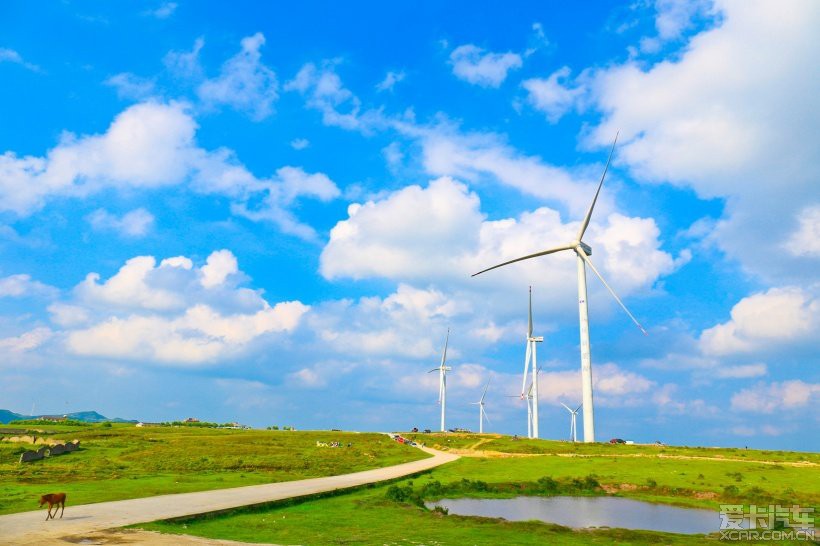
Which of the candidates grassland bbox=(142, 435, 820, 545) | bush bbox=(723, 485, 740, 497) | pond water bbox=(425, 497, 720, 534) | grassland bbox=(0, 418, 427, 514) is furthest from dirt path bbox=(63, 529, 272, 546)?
bush bbox=(723, 485, 740, 497)

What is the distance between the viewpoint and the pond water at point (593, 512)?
37.4m

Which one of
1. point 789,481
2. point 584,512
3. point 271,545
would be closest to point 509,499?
point 584,512

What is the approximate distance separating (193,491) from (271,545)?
1980cm

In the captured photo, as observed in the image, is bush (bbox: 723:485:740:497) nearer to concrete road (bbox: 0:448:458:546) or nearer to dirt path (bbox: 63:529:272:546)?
concrete road (bbox: 0:448:458:546)

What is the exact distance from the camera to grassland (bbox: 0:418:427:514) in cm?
4100

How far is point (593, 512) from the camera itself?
1660 inches

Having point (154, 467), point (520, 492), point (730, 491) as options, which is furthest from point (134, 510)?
point (730, 491)

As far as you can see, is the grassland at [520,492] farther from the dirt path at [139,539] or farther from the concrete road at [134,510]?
the concrete road at [134,510]

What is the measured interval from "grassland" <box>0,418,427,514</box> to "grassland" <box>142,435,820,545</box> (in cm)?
1174

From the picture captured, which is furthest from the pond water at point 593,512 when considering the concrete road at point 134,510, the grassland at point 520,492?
the concrete road at point 134,510

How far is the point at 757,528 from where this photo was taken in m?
35.2

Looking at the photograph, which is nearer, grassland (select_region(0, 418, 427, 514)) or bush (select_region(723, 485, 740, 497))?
grassland (select_region(0, 418, 427, 514))

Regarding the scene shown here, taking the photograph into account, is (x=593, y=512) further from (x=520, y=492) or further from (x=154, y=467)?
(x=154, y=467)

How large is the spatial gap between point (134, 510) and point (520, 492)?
3353 centimetres
